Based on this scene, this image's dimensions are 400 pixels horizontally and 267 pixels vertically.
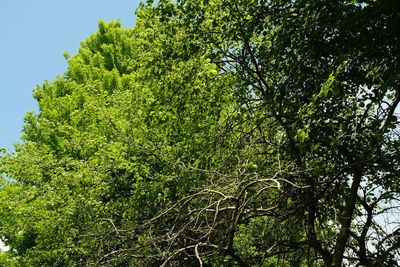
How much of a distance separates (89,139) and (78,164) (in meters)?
1.49

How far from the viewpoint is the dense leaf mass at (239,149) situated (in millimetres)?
5875

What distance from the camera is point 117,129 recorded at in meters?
11.8

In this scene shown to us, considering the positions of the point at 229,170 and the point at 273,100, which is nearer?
the point at 273,100

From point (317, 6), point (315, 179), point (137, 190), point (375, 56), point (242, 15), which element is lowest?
point (315, 179)

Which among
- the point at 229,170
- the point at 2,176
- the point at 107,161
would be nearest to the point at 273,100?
the point at 229,170

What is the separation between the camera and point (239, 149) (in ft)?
23.0

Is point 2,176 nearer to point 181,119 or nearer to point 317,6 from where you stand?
point 181,119

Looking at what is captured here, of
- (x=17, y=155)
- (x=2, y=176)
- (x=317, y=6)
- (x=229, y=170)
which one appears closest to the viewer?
(x=317, y=6)

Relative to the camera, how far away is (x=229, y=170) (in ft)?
24.1

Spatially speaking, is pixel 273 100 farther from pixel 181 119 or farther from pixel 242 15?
pixel 181 119

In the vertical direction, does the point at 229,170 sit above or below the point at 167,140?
below

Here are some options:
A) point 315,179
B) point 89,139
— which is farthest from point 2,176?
point 315,179

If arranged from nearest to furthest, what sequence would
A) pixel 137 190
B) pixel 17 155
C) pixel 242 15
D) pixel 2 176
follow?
pixel 242 15 < pixel 137 190 < pixel 17 155 < pixel 2 176

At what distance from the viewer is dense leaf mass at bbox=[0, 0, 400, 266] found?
A: 5875 millimetres
